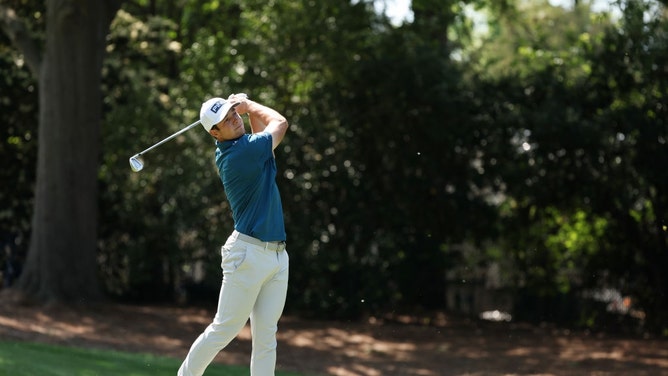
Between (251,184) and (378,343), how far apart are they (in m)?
8.24

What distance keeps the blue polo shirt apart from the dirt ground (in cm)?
489

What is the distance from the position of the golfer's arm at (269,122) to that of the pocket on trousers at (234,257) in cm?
68

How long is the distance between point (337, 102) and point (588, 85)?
383 centimetres

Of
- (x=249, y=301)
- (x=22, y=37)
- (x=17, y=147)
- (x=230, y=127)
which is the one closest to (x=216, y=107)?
(x=230, y=127)

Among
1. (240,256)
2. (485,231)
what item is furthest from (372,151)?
(240,256)

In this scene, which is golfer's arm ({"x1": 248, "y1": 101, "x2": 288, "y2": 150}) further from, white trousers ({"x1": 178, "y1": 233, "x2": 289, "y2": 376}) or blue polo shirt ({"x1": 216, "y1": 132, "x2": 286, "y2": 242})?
white trousers ({"x1": 178, "y1": 233, "x2": 289, "y2": 376})

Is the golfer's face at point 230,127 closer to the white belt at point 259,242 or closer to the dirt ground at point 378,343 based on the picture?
the white belt at point 259,242

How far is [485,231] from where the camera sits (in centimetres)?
1669

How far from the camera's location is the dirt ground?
12.4 m

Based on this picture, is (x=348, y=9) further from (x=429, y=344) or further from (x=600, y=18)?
(x=429, y=344)

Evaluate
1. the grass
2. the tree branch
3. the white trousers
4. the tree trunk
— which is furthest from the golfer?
the tree branch

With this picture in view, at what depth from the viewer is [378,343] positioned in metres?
14.6

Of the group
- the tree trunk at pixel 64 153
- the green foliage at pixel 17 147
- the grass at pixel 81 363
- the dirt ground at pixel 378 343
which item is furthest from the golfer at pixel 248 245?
the green foliage at pixel 17 147

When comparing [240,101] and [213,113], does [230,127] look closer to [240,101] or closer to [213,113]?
[213,113]
